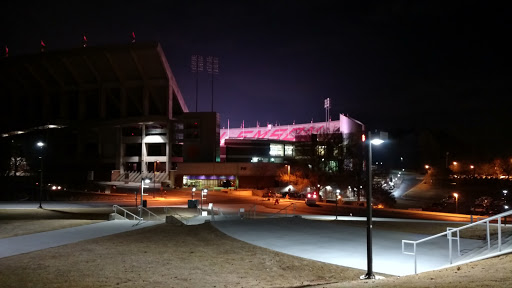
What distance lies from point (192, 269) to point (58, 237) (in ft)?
31.3

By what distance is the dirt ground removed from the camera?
30.5 feet

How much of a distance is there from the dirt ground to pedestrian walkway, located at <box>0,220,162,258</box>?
1.07 metres

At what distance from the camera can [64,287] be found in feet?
33.1

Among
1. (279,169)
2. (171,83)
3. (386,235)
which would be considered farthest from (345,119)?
(386,235)

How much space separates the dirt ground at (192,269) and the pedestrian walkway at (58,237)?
107 cm

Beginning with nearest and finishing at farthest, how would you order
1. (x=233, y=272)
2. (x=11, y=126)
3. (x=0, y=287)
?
(x=0, y=287)
(x=233, y=272)
(x=11, y=126)

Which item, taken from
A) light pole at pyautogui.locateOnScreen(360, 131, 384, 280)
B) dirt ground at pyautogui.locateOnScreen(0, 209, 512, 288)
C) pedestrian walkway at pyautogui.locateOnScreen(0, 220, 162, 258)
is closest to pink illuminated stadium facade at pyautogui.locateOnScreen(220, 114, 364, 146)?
pedestrian walkway at pyautogui.locateOnScreen(0, 220, 162, 258)

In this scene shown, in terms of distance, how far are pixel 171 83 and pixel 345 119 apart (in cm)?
3940

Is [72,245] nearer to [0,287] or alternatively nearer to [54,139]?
[0,287]

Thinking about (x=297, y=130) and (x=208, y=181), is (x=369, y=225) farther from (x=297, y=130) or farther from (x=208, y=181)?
(x=297, y=130)

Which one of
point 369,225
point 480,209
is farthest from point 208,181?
point 369,225

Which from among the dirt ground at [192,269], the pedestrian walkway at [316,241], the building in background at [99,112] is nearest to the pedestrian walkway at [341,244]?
the pedestrian walkway at [316,241]

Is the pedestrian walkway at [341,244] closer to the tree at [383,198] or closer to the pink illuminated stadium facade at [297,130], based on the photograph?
the tree at [383,198]

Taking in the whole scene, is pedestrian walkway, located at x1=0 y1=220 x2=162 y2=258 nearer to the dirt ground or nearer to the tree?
the dirt ground
